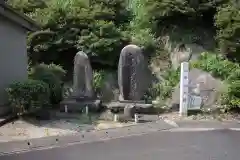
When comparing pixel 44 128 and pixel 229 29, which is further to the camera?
pixel 229 29

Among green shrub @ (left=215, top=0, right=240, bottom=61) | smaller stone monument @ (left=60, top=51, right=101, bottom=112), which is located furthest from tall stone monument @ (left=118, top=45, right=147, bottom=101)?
green shrub @ (left=215, top=0, right=240, bottom=61)

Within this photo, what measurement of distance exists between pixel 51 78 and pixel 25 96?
12.3ft

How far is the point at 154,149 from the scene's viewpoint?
9.12m

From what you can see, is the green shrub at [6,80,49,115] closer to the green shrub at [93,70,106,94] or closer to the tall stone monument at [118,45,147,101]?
the tall stone monument at [118,45,147,101]

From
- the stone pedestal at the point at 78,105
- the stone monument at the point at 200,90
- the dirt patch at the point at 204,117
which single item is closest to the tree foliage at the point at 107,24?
the stone monument at the point at 200,90

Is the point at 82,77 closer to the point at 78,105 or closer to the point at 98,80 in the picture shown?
the point at 78,105

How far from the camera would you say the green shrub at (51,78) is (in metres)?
15.6

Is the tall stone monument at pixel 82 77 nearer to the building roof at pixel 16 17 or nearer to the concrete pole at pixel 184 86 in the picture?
the building roof at pixel 16 17

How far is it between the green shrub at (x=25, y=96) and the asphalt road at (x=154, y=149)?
3.12 m

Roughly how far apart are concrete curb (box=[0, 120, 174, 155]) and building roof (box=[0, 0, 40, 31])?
4.76 meters

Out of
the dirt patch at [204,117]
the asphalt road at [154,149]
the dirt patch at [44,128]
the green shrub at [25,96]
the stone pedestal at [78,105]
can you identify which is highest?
the green shrub at [25,96]

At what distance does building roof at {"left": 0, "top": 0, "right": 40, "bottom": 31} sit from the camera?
12.5 meters

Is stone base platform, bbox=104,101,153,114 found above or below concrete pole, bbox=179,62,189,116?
below

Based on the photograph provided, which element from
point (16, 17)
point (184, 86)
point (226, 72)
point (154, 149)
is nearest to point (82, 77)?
point (16, 17)
